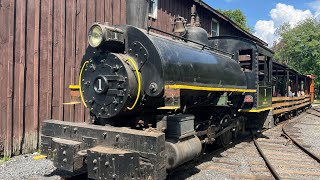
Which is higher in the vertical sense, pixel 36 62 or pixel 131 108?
pixel 36 62

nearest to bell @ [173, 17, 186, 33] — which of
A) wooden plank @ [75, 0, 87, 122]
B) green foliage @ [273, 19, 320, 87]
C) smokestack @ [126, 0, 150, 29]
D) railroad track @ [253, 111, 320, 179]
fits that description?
smokestack @ [126, 0, 150, 29]

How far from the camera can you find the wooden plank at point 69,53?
7.73 meters

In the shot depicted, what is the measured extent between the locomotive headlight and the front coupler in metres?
1.25

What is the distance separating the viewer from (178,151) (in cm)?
433

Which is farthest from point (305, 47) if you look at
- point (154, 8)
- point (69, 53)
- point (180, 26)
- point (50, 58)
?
point (50, 58)

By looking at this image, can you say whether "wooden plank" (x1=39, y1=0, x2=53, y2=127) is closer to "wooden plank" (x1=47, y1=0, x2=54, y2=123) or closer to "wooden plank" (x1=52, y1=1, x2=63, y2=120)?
"wooden plank" (x1=47, y1=0, x2=54, y2=123)

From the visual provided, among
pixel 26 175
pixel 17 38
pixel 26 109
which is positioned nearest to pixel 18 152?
pixel 26 109

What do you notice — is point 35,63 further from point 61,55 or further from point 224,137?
point 224,137

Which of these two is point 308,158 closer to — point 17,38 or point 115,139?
point 115,139

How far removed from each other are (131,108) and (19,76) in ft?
10.9

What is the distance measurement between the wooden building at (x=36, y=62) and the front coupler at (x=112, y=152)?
8.11 ft

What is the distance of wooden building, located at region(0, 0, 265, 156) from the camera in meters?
6.40

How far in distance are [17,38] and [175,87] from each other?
4077 mm

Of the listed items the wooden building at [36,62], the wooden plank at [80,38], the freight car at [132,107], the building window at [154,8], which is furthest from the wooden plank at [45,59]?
the building window at [154,8]
